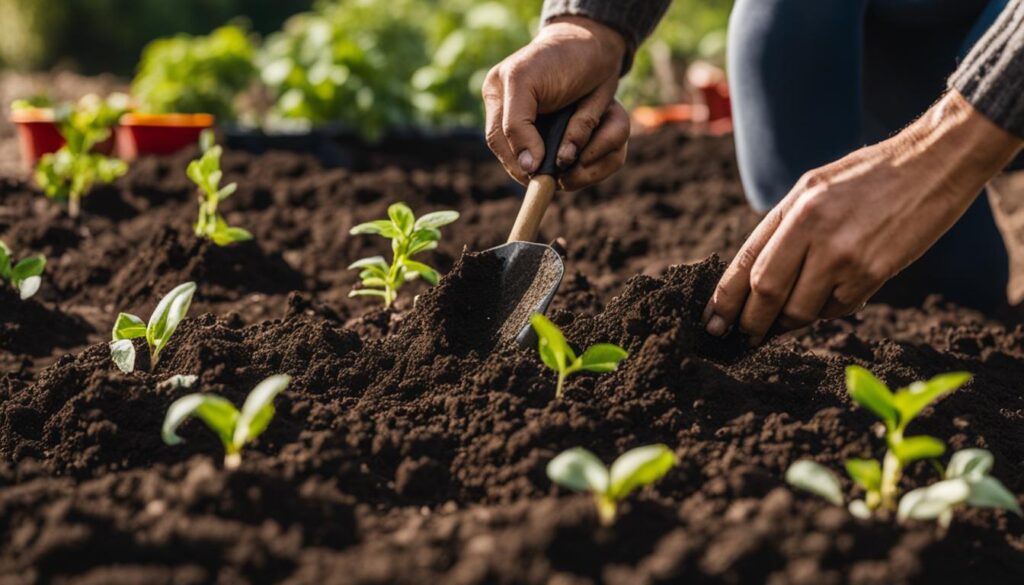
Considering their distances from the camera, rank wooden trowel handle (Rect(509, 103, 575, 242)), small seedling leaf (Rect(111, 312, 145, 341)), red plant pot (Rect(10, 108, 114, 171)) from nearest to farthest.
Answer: small seedling leaf (Rect(111, 312, 145, 341))
wooden trowel handle (Rect(509, 103, 575, 242))
red plant pot (Rect(10, 108, 114, 171))

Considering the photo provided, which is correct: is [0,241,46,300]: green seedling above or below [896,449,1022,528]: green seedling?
above

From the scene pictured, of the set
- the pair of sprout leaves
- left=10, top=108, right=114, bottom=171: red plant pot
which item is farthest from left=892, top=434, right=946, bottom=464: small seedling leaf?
left=10, top=108, right=114, bottom=171: red plant pot

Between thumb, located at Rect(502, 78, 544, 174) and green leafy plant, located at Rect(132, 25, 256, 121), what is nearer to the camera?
thumb, located at Rect(502, 78, 544, 174)

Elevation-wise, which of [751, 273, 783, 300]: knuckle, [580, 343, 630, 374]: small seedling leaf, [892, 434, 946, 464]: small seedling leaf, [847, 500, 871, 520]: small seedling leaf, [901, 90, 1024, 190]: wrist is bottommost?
[847, 500, 871, 520]: small seedling leaf

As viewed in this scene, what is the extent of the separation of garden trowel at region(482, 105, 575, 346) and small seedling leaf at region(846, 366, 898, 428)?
0.69m

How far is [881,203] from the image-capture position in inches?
63.1

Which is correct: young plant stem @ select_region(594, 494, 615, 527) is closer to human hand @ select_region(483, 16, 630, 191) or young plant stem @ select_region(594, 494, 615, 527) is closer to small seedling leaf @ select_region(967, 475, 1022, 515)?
small seedling leaf @ select_region(967, 475, 1022, 515)

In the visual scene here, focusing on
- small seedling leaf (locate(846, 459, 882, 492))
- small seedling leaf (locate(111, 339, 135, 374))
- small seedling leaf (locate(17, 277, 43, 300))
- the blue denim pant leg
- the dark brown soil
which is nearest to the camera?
the dark brown soil

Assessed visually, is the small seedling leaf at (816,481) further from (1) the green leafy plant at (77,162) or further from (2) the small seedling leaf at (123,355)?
(1) the green leafy plant at (77,162)

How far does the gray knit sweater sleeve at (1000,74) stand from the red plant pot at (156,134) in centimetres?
361

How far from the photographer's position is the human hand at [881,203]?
1603mm

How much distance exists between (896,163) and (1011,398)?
0.71 meters

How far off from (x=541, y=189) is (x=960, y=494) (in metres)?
1.17

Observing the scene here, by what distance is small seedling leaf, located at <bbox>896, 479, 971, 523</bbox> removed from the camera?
1282 mm
